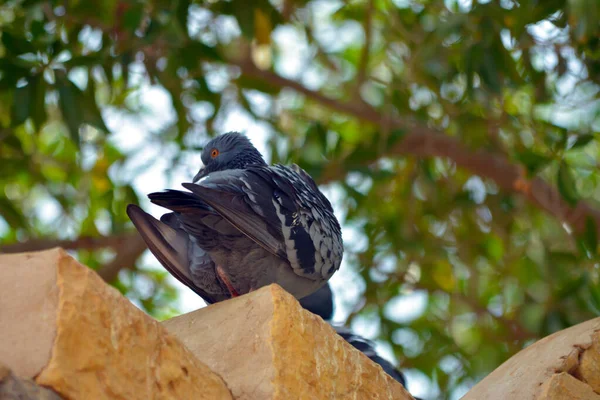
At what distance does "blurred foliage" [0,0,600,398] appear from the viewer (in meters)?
5.29

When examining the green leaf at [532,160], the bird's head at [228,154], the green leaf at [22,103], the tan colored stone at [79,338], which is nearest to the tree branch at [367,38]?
the green leaf at [532,160]

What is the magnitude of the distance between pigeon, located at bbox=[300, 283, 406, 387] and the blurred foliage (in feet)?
5.49

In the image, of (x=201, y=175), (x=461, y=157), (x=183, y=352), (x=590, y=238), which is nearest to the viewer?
(x=183, y=352)

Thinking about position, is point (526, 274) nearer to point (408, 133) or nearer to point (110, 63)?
point (408, 133)

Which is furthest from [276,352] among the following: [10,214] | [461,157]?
[461,157]

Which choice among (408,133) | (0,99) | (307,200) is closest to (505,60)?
(408,133)

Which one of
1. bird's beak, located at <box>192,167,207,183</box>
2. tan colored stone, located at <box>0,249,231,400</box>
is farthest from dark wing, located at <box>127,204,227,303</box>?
tan colored stone, located at <box>0,249,231,400</box>

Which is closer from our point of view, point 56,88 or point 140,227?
point 140,227

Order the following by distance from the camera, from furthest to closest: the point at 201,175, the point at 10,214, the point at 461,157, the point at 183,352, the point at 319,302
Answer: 1. the point at 461,157
2. the point at 10,214
3. the point at 319,302
4. the point at 201,175
5. the point at 183,352

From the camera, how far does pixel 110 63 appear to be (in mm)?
5703

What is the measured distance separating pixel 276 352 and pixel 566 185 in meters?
3.21

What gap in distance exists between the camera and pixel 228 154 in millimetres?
3889

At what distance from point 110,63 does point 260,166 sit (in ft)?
8.27

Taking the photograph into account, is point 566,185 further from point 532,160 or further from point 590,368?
point 590,368
